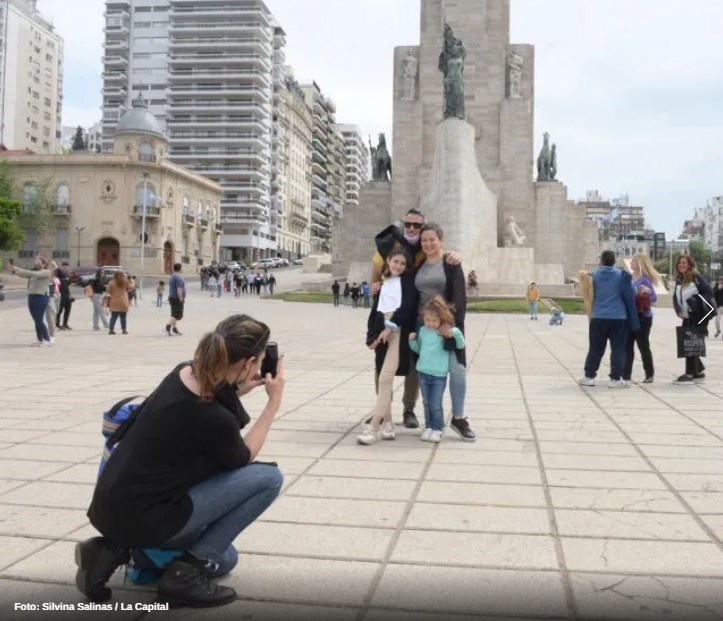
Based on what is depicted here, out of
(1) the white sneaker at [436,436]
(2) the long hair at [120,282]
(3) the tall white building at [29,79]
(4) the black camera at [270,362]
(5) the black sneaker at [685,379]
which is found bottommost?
(1) the white sneaker at [436,436]

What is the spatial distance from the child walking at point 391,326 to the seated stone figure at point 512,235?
3361 cm

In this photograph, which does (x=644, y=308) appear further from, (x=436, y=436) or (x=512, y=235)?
(x=512, y=235)

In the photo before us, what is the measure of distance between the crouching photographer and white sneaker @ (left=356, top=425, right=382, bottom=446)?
106 inches

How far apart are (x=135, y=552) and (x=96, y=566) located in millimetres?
A: 229

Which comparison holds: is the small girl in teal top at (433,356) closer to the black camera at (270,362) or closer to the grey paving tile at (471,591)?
the black camera at (270,362)

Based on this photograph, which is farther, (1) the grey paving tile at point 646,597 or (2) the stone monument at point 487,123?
(2) the stone monument at point 487,123

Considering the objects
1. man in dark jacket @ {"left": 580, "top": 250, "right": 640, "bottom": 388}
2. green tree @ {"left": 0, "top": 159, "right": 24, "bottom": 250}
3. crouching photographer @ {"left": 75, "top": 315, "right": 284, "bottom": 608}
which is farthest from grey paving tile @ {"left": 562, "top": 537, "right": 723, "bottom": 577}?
green tree @ {"left": 0, "top": 159, "right": 24, "bottom": 250}

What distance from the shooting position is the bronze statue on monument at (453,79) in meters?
30.9

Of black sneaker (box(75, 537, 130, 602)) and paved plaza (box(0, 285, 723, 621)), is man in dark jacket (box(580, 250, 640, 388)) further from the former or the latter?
black sneaker (box(75, 537, 130, 602))

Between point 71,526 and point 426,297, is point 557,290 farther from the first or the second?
point 71,526

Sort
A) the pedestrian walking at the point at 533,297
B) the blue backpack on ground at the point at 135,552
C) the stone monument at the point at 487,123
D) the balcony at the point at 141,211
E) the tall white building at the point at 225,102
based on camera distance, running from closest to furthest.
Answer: the blue backpack on ground at the point at 135,552 < the pedestrian walking at the point at 533,297 < the stone monument at the point at 487,123 < the balcony at the point at 141,211 < the tall white building at the point at 225,102

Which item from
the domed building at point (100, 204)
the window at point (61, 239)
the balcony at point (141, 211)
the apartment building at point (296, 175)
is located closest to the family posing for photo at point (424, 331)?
the domed building at point (100, 204)

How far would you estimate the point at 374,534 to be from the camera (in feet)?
12.2

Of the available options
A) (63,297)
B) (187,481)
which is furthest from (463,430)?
(63,297)
